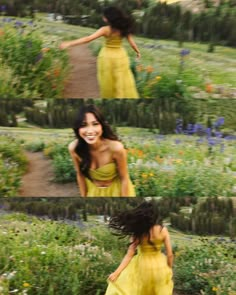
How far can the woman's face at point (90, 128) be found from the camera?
11570 mm

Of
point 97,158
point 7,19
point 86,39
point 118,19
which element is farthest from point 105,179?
point 7,19

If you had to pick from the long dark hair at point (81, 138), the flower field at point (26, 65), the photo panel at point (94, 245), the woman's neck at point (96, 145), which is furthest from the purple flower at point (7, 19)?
the photo panel at point (94, 245)

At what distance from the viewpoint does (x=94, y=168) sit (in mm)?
11711

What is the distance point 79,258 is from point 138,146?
3.31ft

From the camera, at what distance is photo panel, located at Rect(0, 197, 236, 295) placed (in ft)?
39.3

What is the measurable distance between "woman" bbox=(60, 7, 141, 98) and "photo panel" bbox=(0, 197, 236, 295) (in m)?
0.89

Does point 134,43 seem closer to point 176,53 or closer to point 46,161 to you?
point 176,53

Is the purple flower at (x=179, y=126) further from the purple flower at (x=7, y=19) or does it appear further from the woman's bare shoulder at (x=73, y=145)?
the purple flower at (x=7, y=19)

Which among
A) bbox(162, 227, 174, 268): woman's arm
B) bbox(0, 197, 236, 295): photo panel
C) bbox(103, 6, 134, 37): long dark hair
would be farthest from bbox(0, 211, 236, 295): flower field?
bbox(103, 6, 134, 37): long dark hair

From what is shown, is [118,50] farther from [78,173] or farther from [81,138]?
[78,173]

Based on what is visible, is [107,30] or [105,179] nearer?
[107,30]

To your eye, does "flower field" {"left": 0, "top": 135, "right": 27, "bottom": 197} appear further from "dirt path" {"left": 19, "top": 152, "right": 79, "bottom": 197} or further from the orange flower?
the orange flower

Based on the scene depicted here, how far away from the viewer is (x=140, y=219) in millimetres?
11898

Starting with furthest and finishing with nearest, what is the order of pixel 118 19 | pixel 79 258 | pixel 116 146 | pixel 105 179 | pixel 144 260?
1. pixel 79 258
2. pixel 144 260
3. pixel 105 179
4. pixel 116 146
5. pixel 118 19
